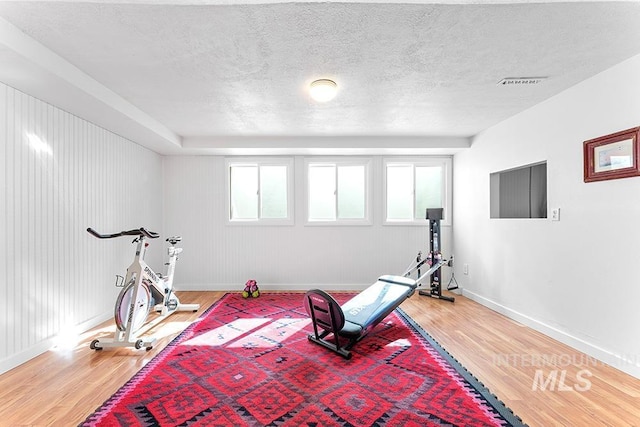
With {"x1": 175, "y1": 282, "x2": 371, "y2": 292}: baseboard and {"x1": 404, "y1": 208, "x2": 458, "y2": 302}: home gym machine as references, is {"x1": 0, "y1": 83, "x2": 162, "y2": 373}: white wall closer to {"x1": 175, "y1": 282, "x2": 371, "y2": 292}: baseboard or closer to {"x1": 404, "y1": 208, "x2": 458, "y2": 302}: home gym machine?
{"x1": 175, "y1": 282, "x2": 371, "y2": 292}: baseboard

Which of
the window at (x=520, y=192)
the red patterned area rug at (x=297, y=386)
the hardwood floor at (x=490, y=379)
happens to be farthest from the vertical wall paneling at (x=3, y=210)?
the window at (x=520, y=192)

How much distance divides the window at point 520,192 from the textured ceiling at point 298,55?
75cm

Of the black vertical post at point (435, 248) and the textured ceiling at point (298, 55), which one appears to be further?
the black vertical post at point (435, 248)

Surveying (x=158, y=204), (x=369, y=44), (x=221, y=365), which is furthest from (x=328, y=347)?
(x=158, y=204)

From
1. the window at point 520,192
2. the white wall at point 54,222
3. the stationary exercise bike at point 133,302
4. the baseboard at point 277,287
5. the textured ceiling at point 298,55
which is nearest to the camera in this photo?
the textured ceiling at point 298,55

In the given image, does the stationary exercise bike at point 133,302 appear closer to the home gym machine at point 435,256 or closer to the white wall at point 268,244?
the white wall at point 268,244

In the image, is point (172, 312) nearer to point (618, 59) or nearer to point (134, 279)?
point (134, 279)

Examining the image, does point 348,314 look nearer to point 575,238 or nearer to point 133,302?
point 133,302

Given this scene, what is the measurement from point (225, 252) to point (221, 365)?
2.98m

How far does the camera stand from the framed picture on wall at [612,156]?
247 cm

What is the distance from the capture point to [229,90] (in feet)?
9.95

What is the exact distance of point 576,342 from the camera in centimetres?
294

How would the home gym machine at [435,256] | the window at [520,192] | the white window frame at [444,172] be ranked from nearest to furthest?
the window at [520,192]
the home gym machine at [435,256]
the white window frame at [444,172]

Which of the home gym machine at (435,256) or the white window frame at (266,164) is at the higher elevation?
the white window frame at (266,164)
